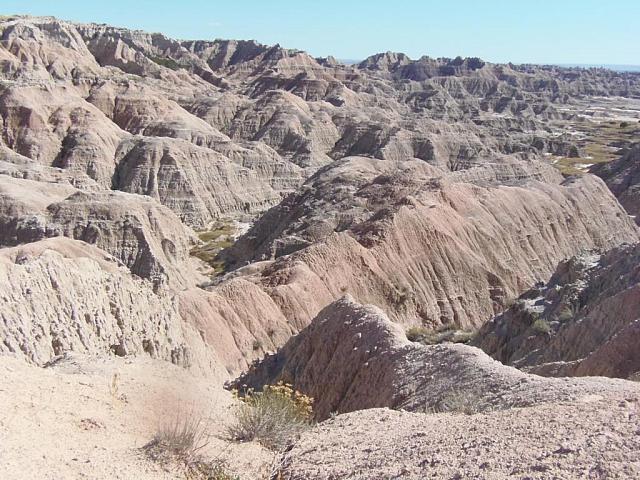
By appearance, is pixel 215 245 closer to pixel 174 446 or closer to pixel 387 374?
pixel 387 374

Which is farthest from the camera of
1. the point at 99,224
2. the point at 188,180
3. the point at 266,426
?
the point at 188,180

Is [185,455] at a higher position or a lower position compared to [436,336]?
higher

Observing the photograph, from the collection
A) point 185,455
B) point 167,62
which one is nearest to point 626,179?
point 185,455

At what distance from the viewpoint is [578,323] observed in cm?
2133

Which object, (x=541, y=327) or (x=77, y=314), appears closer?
(x=77, y=314)

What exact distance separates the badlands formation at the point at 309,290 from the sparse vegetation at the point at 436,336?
49 centimetres

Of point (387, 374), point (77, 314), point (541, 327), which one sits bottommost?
point (541, 327)

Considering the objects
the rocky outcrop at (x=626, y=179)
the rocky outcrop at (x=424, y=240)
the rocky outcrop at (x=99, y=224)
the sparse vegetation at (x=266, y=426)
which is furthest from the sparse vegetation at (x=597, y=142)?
the sparse vegetation at (x=266, y=426)

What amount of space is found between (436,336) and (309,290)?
6.86m

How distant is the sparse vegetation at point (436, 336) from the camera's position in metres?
28.0

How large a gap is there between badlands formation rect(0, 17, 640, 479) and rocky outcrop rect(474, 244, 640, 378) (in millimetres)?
97

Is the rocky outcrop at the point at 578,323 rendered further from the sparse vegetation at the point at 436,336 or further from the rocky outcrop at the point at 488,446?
the rocky outcrop at the point at 488,446

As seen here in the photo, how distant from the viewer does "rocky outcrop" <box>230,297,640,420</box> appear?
1125 centimetres

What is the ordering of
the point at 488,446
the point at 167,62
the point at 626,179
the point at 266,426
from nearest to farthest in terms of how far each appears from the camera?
the point at 488,446 → the point at 266,426 → the point at 626,179 → the point at 167,62
